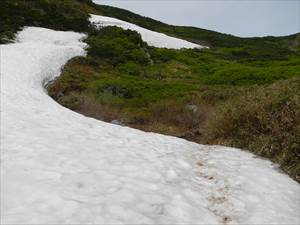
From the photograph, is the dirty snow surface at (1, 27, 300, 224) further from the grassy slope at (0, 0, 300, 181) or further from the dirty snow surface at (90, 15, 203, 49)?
the dirty snow surface at (90, 15, 203, 49)

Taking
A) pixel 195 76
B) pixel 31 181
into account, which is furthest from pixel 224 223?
pixel 195 76

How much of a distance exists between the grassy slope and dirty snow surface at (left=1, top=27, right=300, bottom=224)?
3.02 feet

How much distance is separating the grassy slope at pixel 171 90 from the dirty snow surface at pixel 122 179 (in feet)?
3.02

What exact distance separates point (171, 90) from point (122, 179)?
600 inches

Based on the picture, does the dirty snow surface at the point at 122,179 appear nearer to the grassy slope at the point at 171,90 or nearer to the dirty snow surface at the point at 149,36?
the grassy slope at the point at 171,90

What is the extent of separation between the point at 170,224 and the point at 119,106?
1362 cm

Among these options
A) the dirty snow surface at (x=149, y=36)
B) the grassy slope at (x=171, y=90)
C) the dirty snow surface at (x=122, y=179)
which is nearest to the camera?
the dirty snow surface at (x=122, y=179)

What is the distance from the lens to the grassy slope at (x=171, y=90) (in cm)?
1147

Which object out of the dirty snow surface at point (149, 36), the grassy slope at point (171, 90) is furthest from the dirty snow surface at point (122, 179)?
the dirty snow surface at point (149, 36)

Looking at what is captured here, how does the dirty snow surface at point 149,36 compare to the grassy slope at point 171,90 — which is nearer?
the grassy slope at point 171,90

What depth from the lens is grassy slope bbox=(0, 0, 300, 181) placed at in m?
11.5

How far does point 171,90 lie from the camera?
2280 cm

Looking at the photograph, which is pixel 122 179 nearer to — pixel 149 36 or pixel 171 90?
pixel 171 90

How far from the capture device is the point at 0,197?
6594 mm
